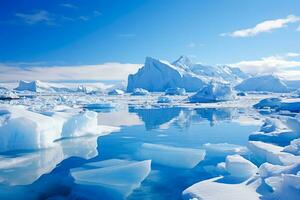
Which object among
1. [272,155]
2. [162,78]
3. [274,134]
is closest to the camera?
[272,155]

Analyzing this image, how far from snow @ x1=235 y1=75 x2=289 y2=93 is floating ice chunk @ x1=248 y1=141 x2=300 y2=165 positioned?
50.1 m

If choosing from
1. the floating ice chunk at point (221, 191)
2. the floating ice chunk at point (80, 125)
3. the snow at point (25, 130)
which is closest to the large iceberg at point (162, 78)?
the floating ice chunk at point (80, 125)

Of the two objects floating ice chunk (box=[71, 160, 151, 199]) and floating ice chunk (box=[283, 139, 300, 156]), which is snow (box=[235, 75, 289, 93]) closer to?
floating ice chunk (box=[283, 139, 300, 156])

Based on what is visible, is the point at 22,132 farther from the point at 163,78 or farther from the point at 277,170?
the point at 163,78

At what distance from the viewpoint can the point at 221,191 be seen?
485 centimetres

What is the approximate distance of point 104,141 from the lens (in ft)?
33.1

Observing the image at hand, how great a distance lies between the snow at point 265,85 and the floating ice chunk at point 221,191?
53069 millimetres

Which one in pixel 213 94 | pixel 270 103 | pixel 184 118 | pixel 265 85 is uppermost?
pixel 265 85

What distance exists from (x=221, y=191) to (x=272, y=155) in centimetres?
243

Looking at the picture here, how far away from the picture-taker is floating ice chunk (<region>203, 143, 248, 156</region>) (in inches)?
319

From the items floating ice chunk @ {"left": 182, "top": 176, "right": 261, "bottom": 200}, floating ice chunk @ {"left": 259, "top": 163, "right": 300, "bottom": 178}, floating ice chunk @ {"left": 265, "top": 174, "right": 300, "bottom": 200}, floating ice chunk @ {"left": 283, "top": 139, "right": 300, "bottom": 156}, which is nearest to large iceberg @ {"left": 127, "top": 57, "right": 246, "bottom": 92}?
floating ice chunk @ {"left": 283, "top": 139, "right": 300, "bottom": 156}

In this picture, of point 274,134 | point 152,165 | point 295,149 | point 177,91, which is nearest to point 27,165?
point 152,165

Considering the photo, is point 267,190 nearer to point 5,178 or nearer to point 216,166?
point 216,166

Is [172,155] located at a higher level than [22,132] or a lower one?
lower
